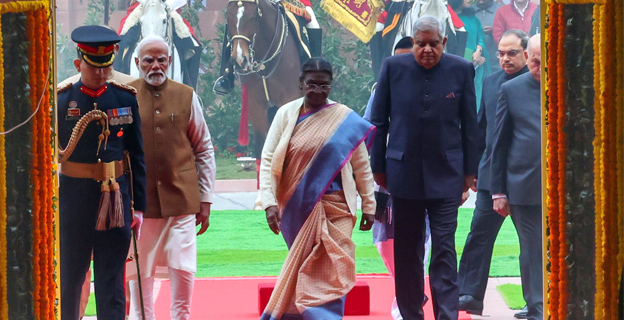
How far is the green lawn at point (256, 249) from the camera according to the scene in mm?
9102

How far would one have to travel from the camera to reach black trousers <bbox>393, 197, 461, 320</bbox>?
6.24 m

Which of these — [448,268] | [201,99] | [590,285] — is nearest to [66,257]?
[448,268]

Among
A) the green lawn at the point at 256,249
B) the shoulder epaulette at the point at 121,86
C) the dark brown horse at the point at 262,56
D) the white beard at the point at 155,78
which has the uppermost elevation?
the dark brown horse at the point at 262,56

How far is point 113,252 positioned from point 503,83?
116 inches

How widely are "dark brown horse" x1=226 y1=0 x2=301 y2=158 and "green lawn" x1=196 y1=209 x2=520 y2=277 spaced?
136 centimetres

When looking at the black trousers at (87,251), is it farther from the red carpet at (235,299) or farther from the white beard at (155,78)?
the red carpet at (235,299)

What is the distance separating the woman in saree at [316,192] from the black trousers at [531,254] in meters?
1.14

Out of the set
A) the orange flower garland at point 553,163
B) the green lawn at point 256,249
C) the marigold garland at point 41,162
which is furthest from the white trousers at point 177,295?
the orange flower garland at point 553,163

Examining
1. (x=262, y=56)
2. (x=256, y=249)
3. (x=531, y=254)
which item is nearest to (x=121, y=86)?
(x=531, y=254)

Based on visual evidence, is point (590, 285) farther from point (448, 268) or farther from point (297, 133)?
point (297, 133)

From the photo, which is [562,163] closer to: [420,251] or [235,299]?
[420,251]

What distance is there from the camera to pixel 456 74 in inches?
252

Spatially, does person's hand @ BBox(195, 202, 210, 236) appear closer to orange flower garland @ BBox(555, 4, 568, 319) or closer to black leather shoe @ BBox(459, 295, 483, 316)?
black leather shoe @ BBox(459, 295, 483, 316)

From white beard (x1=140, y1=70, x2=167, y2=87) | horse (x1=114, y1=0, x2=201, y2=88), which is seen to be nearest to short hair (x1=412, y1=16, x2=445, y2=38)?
white beard (x1=140, y1=70, x2=167, y2=87)
